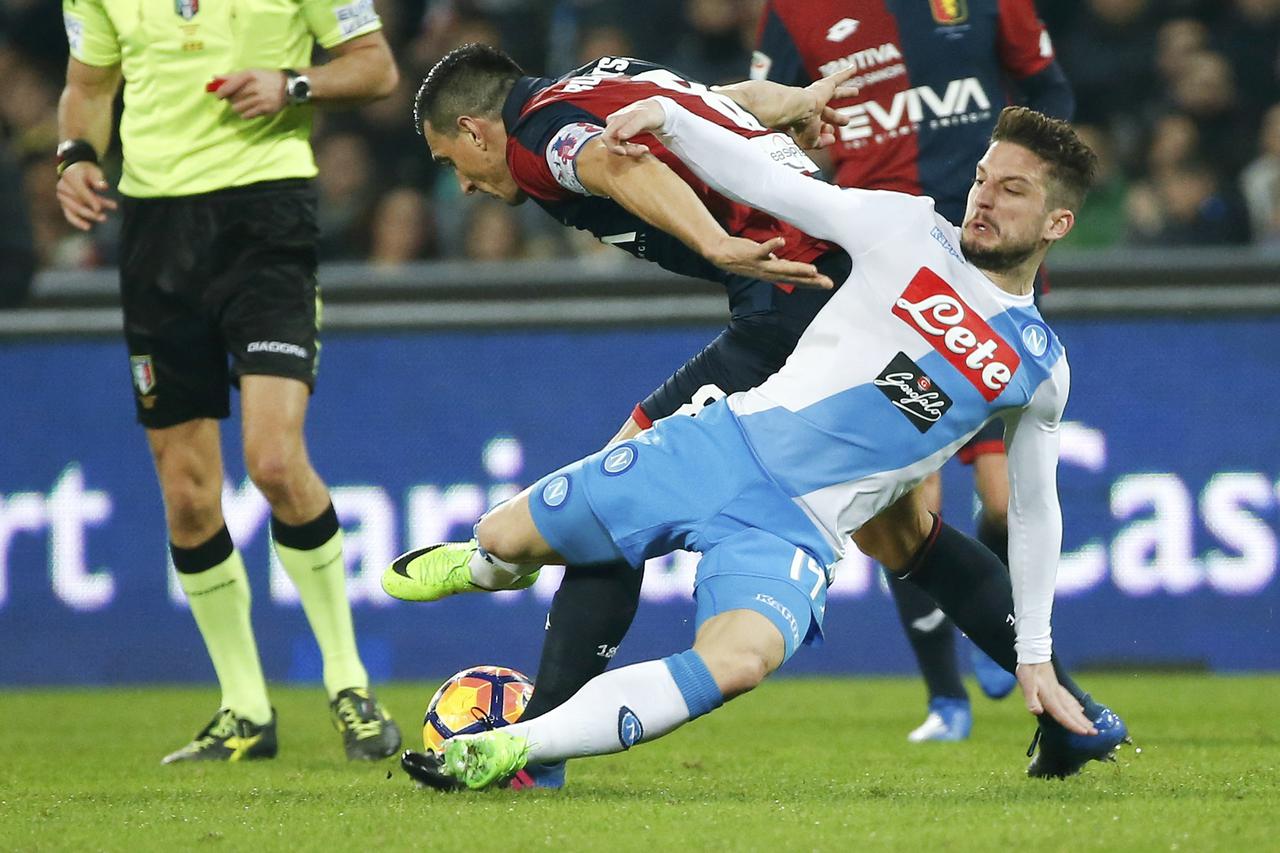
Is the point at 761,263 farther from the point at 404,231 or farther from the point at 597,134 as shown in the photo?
the point at 404,231

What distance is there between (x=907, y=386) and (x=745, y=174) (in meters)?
0.58

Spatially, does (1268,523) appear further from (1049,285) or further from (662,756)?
(662,756)

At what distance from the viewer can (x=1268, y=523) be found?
7.51 metres

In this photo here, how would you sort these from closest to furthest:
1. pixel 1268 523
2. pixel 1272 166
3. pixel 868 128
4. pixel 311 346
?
pixel 311 346
pixel 868 128
pixel 1268 523
pixel 1272 166

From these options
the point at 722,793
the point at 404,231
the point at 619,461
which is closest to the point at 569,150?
the point at 619,461

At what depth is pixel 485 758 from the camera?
12.8 feet

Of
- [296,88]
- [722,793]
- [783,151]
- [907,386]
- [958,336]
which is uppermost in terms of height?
[783,151]

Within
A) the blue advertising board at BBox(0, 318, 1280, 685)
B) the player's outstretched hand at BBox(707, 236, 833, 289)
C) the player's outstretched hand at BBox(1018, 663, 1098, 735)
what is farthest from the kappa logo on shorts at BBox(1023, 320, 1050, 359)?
the blue advertising board at BBox(0, 318, 1280, 685)

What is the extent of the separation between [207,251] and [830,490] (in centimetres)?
226

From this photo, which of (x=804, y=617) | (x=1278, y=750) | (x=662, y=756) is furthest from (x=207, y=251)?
(x=1278, y=750)

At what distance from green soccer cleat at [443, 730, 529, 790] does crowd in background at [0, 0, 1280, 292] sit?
5.21 metres

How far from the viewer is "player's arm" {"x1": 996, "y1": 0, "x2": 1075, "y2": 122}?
5.81 m

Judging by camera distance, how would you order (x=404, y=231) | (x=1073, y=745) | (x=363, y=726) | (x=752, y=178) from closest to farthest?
(x=752, y=178) → (x=1073, y=745) → (x=363, y=726) → (x=404, y=231)

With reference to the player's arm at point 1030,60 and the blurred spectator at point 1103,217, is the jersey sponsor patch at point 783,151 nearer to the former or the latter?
the player's arm at point 1030,60
